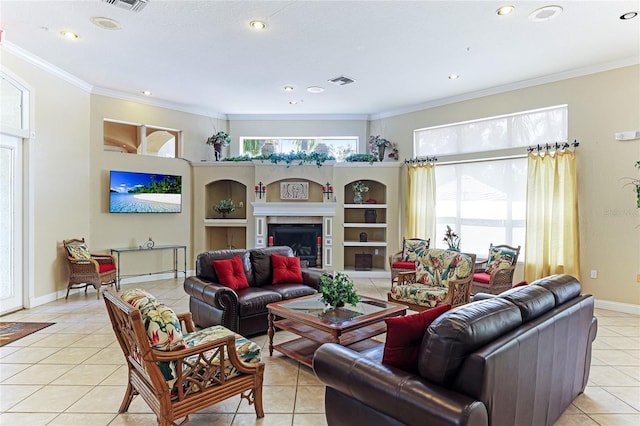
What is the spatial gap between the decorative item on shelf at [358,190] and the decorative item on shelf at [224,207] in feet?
8.76

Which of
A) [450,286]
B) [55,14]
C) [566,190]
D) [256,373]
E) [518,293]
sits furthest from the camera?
[566,190]

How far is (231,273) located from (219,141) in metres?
4.20

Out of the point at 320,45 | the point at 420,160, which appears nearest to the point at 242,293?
the point at 320,45

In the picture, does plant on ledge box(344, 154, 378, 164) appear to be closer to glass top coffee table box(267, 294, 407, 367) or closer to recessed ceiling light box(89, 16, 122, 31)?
glass top coffee table box(267, 294, 407, 367)

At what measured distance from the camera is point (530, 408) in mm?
1937

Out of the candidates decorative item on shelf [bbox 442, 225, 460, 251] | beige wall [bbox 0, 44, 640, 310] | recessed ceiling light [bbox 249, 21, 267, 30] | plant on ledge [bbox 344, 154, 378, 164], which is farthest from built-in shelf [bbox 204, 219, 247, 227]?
recessed ceiling light [bbox 249, 21, 267, 30]

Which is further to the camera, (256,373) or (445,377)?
(256,373)

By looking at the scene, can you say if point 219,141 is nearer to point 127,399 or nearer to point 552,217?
point 127,399

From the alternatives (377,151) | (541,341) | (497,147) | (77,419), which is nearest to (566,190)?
(497,147)

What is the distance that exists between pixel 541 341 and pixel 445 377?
75cm

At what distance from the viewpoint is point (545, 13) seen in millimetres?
3645

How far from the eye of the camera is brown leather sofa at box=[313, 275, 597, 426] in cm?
155

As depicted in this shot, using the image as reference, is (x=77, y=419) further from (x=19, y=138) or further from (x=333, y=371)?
(x=19, y=138)

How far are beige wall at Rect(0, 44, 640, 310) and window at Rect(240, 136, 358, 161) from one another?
6.40ft
